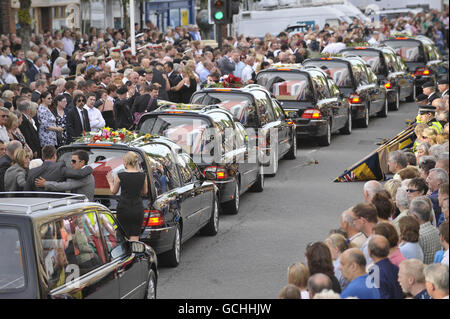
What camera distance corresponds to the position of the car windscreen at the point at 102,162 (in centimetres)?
1144

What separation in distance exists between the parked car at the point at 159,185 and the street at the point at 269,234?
0.43m

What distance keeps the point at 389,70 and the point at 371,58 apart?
62cm

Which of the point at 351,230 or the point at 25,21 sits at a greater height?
the point at 25,21

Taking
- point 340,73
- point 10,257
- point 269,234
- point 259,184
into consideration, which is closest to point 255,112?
point 259,184

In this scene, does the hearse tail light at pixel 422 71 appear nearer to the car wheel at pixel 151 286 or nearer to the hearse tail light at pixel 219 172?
the hearse tail light at pixel 219 172

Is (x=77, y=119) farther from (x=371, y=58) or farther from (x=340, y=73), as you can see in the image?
→ (x=371, y=58)

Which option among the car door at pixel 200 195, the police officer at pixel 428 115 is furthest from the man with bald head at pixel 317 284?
the police officer at pixel 428 115

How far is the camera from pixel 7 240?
707cm

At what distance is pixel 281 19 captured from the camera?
45.5 m

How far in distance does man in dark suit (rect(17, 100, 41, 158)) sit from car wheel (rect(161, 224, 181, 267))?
4.02m

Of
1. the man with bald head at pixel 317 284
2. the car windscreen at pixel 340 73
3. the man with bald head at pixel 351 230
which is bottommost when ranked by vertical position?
the car windscreen at pixel 340 73

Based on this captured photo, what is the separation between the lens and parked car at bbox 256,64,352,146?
2109 cm

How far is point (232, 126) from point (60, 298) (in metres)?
8.58

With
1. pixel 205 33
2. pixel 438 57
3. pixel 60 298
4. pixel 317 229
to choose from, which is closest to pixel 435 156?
pixel 317 229
